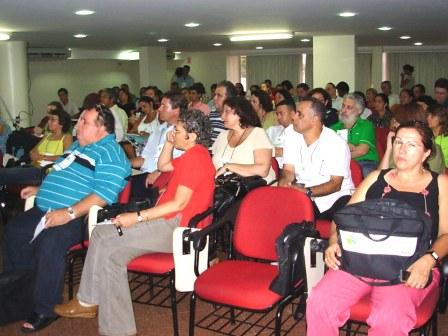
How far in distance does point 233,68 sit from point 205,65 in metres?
0.75

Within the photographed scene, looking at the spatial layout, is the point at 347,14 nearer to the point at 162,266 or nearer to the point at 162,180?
the point at 162,180

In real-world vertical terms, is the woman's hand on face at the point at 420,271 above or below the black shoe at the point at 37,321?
above

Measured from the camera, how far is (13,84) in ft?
33.8

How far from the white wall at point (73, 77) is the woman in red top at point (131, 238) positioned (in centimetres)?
1137

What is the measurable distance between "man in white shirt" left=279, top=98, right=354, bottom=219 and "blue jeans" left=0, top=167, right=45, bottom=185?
105 inches

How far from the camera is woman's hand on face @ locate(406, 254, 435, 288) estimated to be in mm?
2498

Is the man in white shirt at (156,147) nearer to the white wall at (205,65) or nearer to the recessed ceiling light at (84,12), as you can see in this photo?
the recessed ceiling light at (84,12)

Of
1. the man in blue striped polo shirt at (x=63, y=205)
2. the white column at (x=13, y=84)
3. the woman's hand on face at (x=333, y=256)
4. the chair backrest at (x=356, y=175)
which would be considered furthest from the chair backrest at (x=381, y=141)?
the white column at (x=13, y=84)

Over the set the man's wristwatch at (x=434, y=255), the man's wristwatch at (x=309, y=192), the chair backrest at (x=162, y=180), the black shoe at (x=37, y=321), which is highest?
the chair backrest at (x=162, y=180)

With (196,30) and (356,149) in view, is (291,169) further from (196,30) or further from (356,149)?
(196,30)

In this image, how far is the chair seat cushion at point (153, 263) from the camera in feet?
10.5

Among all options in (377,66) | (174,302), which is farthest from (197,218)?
(377,66)

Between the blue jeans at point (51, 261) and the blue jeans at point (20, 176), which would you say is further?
the blue jeans at point (20, 176)

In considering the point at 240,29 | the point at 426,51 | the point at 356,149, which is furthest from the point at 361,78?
the point at 356,149
